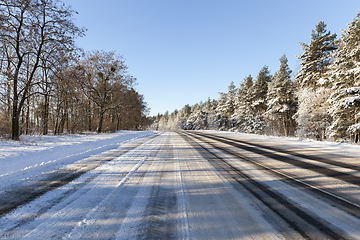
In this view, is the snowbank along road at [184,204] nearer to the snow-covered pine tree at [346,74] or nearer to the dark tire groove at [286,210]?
the dark tire groove at [286,210]

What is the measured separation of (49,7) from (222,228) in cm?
1450

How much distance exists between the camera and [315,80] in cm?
2189

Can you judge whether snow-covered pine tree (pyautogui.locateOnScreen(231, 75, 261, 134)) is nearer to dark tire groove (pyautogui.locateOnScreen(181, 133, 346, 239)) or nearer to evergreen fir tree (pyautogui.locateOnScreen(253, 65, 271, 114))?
evergreen fir tree (pyautogui.locateOnScreen(253, 65, 271, 114))

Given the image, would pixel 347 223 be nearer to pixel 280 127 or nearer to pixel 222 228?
pixel 222 228

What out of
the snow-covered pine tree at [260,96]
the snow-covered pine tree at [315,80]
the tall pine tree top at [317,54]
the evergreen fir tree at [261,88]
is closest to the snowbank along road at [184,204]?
the snow-covered pine tree at [315,80]

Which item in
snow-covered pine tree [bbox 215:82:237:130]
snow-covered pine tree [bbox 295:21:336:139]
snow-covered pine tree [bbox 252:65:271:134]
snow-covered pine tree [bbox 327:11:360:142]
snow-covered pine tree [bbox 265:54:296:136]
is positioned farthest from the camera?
snow-covered pine tree [bbox 215:82:237:130]

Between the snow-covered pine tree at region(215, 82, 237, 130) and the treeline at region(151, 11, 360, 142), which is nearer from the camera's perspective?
the treeline at region(151, 11, 360, 142)

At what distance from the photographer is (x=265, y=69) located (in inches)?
1480

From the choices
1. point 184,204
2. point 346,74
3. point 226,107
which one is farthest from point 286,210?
point 226,107

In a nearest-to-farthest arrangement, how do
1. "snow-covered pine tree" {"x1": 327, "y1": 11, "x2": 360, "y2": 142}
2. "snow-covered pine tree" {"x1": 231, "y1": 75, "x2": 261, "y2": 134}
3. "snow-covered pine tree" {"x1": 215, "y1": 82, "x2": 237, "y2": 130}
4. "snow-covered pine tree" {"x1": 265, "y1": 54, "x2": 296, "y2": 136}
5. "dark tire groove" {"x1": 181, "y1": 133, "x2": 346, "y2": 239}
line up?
"dark tire groove" {"x1": 181, "y1": 133, "x2": 346, "y2": 239}
"snow-covered pine tree" {"x1": 327, "y1": 11, "x2": 360, "y2": 142}
"snow-covered pine tree" {"x1": 265, "y1": 54, "x2": 296, "y2": 136}
"snow-covered pine tree" {"x1": 231, "y1": 75, "x2": 261, "y2": 134}
"snow-covered pine tree" {"x1": 215, "y1": 82, "x2": 237, "y2": 130}

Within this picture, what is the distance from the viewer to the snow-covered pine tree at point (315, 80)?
65.8ft

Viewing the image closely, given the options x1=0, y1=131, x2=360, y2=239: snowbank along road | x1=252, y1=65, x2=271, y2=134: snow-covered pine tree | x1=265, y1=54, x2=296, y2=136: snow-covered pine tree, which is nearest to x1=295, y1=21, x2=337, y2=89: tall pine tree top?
x1=265, y1=54, x2=296, y2=136: snow-covered pine tree

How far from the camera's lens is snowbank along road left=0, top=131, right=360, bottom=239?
2.13 m

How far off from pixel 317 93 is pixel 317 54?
6.22m
